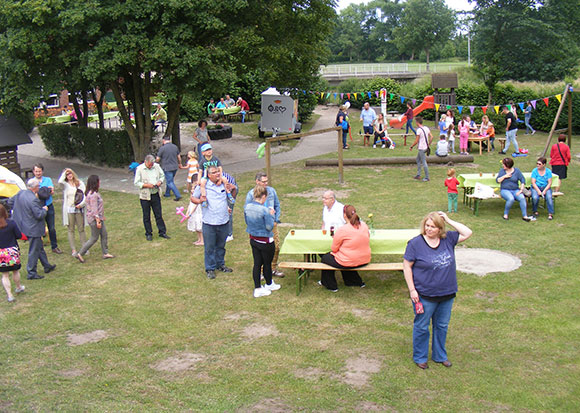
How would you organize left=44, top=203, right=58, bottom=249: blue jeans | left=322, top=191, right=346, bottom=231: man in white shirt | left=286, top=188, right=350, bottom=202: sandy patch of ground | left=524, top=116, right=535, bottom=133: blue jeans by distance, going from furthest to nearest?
left=524, top=116, right=535, bottom=133: blue jeans < left=286, top=188, right=350, bottom=202: sandy patch of ground < left=44, top=203, right=58, bottom=249: blue jeans < left=322, top=191, right=346, bottom=231: man in white shirt

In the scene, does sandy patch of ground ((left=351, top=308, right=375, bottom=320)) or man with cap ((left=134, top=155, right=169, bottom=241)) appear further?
man with cap ((left=134, top=155, right=169, bottom=241))

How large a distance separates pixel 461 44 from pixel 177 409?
3710 inches

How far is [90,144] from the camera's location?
21.2 metres

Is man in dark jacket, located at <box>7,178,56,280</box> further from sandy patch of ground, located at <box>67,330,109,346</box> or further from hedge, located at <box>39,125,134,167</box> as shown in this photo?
hedge, located at <box>39,125,134,167</box>

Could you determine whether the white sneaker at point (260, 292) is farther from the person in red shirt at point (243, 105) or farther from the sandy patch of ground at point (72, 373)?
the person in red shirt at point (243, 105)

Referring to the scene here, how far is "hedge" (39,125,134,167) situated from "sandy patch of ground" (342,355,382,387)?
1522 cm

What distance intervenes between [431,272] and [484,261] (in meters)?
4.02

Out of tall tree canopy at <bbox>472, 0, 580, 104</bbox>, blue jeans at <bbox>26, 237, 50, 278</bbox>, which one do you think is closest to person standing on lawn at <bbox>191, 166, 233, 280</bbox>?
blue jeans at <bbox>26, 237, 50, 278</bbox>

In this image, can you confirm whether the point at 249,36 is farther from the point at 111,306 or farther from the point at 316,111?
the point at 316,111

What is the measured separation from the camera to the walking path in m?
19.0

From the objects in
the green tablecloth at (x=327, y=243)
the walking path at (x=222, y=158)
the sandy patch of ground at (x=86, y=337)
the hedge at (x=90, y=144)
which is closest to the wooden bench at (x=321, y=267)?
the green tablecloth at (x=327, y=243)

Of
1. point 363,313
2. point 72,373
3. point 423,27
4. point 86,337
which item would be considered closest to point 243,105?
point 363,313

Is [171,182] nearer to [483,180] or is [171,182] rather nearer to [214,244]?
[214,244]

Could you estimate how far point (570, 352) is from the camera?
6637 millimetres
